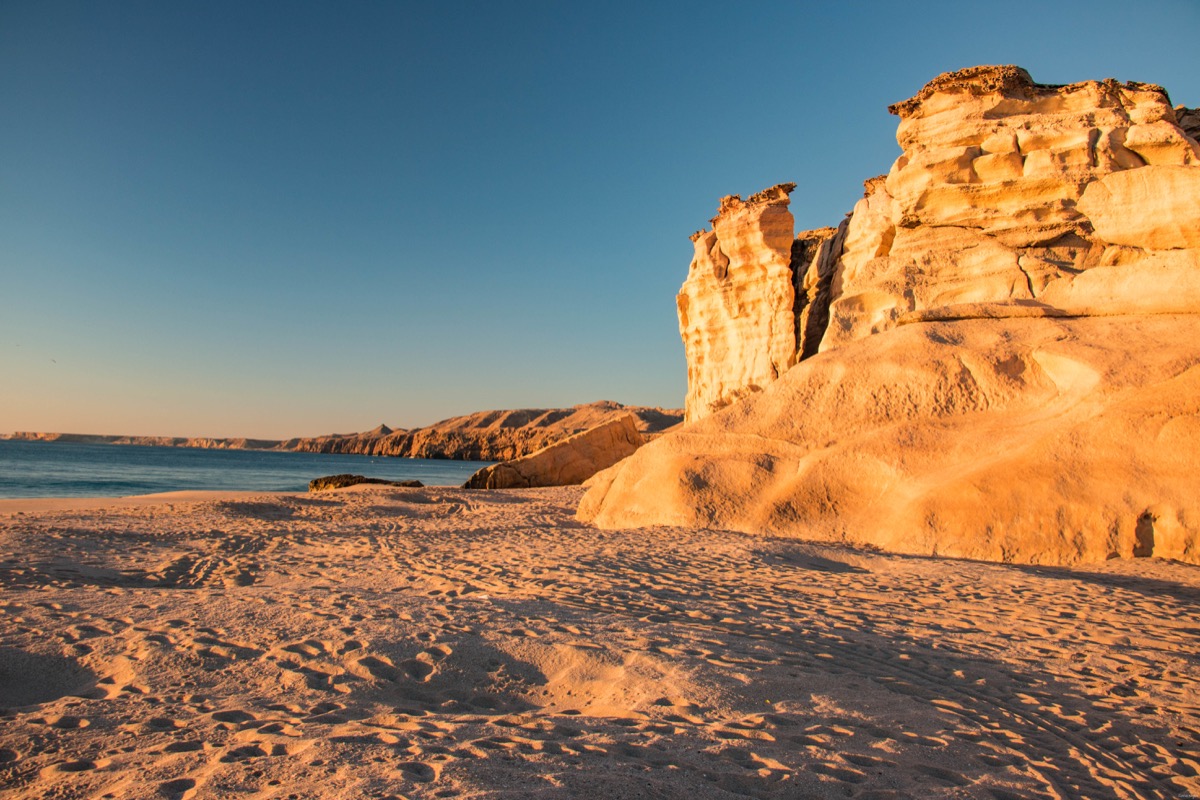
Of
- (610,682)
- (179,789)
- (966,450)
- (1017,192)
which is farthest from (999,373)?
(179,789)

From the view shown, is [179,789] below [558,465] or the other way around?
below

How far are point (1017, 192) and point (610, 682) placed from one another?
15625 mm

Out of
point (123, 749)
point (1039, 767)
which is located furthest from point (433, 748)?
point (1039, 767)

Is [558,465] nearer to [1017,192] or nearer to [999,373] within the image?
[1017,192]

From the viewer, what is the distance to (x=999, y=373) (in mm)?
9469

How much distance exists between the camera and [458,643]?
4.12 m

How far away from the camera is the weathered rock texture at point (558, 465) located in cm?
2195

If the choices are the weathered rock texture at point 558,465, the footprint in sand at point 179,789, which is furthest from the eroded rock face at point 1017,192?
the footprint in sand at point 179,789

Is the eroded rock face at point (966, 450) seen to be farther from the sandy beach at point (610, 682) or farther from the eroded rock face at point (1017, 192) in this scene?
the eroded rock face at point (1017, 192)

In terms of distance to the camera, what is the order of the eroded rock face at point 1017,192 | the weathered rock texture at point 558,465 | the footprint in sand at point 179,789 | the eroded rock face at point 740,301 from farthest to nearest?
the weathered rock texture at point 558,465 < the eroded rock face at point 740,301 < the eroded rock face at point 1017,192 < the footprint in sand at point 179,789

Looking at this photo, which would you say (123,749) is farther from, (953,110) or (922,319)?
(953,110)

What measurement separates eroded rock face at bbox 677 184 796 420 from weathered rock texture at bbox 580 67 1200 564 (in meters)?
4.59

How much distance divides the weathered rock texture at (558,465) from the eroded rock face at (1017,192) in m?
9.99

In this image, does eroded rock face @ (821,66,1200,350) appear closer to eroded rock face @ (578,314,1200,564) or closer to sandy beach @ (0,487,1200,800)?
eroded rock face @ (578,314,1200,564)
